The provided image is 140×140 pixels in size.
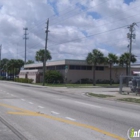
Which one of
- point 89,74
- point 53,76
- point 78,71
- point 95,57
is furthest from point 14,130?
point 89,74

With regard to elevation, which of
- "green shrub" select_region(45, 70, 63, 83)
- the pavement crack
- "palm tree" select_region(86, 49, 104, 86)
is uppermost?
"palm tree" select_region(86, 49, 104, 86)

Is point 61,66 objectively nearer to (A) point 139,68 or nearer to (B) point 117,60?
(B) point 117,60

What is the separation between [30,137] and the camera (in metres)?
8.36

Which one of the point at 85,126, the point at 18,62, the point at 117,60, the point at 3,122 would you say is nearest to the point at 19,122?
the point at 3,122

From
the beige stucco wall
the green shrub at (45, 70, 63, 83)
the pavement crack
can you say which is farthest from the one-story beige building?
the pavement crack

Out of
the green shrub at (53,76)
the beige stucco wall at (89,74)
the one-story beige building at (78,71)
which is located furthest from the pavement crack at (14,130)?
the beige stucco wall at (89,74)

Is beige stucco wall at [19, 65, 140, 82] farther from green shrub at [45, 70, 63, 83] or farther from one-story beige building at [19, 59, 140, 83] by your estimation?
green shrub at [45, 70, 63, 83]

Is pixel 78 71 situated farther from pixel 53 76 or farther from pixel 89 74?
pixel 53 76

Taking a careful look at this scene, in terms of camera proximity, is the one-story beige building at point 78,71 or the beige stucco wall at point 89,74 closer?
the one-story beige building at point 78,71

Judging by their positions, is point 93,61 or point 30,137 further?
point 93,61

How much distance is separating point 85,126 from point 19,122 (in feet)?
8.13

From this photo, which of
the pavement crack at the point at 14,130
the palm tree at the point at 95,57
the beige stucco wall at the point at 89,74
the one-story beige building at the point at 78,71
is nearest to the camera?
the pavement crack at the point at 14,130

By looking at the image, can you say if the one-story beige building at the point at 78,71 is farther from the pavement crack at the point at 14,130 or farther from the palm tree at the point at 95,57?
the pavement crack at the point at 14,130

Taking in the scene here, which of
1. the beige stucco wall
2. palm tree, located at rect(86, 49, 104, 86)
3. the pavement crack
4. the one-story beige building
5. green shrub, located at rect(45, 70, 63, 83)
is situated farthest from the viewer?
the beige stucco wall
